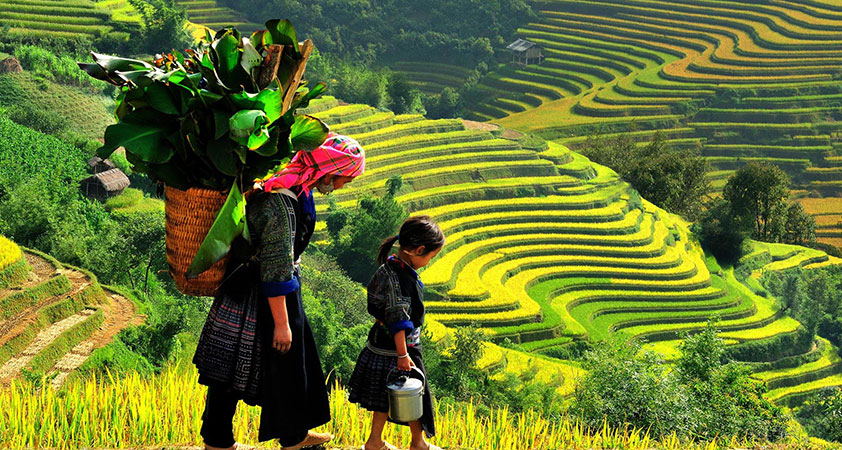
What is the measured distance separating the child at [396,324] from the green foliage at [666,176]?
35.8 meters

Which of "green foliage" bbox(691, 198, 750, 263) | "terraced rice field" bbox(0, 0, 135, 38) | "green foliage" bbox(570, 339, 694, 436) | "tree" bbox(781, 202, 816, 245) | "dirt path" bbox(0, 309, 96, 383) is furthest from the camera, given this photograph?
"tree" bbox(781, 202, 816, 245)

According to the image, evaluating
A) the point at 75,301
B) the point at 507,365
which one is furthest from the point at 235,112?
the point at 507,365

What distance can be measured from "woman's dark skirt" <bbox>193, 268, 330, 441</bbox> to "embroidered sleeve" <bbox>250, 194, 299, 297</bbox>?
0.44 feet

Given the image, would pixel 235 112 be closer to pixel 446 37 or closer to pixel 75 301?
pixel 75 301

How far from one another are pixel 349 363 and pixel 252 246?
1049 centimetres

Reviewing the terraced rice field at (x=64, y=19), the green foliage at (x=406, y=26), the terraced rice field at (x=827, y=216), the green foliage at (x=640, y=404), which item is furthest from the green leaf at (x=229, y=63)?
the green foliage at (x=406, y=26)

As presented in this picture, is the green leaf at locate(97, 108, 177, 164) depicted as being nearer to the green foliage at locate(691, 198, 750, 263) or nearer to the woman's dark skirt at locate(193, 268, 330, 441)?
the woman's dark skirt at locate(193, 268, 330, 441)

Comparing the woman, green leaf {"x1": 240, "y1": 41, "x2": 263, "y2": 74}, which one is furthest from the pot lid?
green leaf {"x1": 240, "y1": 41, "x2": 263, "y2": 74}

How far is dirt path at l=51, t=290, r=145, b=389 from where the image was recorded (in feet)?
29.2

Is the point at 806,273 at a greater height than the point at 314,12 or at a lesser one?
lesser

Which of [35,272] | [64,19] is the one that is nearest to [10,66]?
[64,19]

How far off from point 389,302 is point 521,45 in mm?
54556

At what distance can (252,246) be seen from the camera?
3.67 meters

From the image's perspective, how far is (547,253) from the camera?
30000 millimetres
